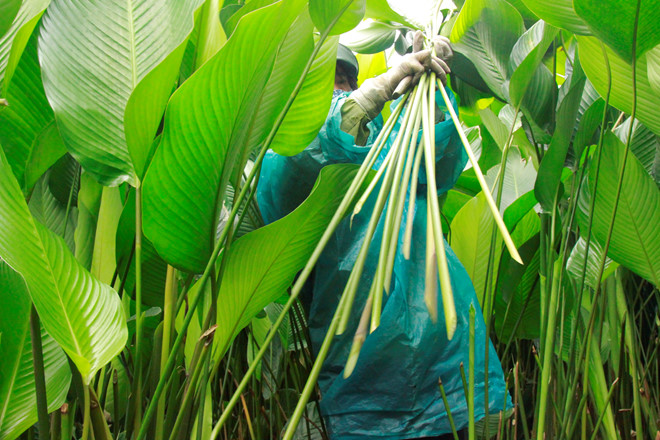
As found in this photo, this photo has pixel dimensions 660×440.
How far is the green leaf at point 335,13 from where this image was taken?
16.4 inches

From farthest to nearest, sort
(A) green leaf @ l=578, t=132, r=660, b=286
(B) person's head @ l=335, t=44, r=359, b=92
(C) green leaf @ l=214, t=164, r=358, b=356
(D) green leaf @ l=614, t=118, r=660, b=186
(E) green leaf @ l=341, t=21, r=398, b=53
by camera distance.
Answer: (B) person's head @ l=335, t=44, r=359, b=92, (E) green leaf @ l=341, t=21, r=398, b=53, (D) green leaf @ l=614, t=118, r=660, b=186, (A) green leaf @ l=578, t=132, r=660, b=286, (C) green leaf @ l=214, t=164, r=358, b=356

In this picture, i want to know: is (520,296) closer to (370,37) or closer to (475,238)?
(475,238)

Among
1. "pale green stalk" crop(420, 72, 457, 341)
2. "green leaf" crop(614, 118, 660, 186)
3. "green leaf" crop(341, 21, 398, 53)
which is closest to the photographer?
"pale green stalk" crop(420, 72, 457, 341)

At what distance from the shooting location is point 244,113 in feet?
1.28

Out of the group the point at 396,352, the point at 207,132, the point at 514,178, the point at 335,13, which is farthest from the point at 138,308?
the point at 514,178

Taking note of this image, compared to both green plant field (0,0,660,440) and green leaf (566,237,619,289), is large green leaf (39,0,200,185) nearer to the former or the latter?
green plant field (0,0,660,440)

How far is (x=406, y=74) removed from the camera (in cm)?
70

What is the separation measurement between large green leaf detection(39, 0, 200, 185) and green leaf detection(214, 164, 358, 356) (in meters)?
0.11

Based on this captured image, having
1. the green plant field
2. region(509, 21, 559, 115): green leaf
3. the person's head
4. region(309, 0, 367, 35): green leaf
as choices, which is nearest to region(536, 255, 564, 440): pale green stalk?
the green plant field

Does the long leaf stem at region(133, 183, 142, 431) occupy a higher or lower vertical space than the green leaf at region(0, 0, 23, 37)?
lower

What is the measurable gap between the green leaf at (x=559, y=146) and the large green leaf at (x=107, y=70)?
0.39 m

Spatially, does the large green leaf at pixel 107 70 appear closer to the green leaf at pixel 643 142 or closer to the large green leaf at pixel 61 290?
the large green leaf at pixel 61 290

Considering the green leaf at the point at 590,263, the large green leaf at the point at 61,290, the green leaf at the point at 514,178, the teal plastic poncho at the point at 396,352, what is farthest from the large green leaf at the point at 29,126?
the green leaf at the point at 514,178

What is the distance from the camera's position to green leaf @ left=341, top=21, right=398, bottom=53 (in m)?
0.85
